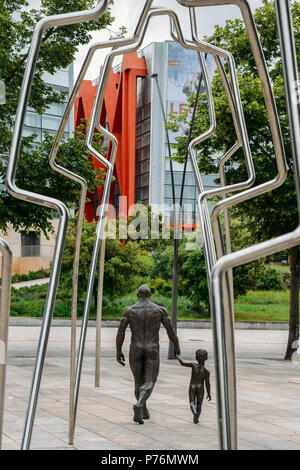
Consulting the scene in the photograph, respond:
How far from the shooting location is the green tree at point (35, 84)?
13766 mm

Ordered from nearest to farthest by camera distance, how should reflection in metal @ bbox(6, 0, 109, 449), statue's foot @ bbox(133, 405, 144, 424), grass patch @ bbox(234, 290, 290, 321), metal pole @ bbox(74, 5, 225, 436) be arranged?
reflection in metal @ bbox(6, 0, 109, 449) < metal pole @ bbox(74, 5, 225, 436) < statue's foot @ bbox(133, 405, 144, 424) < grass patch @ bbox(234, 290, 290, 321)

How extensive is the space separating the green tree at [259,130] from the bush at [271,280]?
23.7 metres

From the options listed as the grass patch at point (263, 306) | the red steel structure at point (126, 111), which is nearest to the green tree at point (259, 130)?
the grass patch at point (263, 306)

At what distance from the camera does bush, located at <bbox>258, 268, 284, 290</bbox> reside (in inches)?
1610

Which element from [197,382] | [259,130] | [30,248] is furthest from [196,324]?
[197,382]

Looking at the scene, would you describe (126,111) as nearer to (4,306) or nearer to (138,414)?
(138,414)

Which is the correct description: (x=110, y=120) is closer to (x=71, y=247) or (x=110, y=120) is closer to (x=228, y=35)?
(x=71, y=247)

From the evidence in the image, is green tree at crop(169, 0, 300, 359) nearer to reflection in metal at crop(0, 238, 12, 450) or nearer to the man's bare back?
the man's bare back

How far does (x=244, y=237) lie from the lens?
35531 mm

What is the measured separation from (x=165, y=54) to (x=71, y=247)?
16479 mm

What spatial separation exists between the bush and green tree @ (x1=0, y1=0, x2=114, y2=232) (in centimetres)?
2732

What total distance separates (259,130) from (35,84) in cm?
499

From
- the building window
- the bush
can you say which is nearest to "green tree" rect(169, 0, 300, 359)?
the bush

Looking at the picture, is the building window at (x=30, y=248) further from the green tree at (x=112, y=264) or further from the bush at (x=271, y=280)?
the bush at (x=271, y=280)
